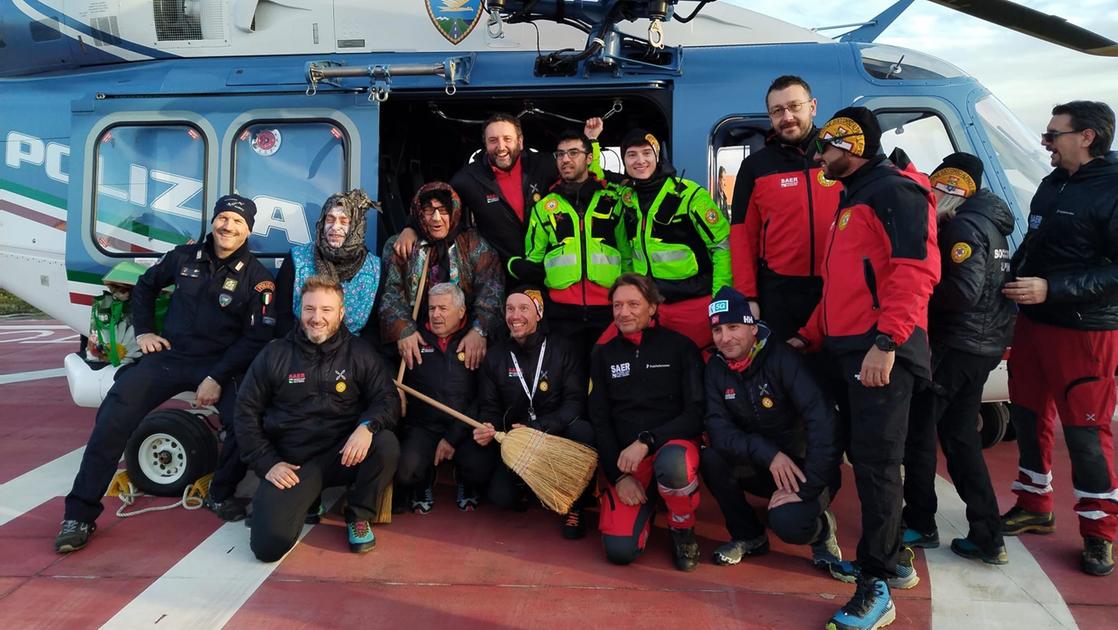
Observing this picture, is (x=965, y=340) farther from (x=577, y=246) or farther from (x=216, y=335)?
(x=216, y=335)

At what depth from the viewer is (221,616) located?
3.31 m

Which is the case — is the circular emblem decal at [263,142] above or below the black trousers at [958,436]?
above

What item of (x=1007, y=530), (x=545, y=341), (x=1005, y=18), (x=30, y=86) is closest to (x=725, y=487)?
(x=545, y=341)

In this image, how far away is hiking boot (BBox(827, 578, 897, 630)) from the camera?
3.10m

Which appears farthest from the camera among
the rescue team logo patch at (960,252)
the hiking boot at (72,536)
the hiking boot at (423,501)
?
the hiking boot at (423,501)

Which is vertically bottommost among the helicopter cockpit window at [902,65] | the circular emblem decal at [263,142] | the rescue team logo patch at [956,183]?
the rescue team logo patch at [956,183]

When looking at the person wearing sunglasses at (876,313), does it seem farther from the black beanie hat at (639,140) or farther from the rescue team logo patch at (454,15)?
the rescue team logo patch at (454,15)

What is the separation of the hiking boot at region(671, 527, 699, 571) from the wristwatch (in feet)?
4.33

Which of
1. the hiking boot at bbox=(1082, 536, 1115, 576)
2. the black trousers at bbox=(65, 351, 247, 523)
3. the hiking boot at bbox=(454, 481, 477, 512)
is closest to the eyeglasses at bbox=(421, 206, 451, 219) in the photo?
the black trousers at bbox=(65, 351, 247, 523)

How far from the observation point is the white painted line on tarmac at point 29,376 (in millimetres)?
8812

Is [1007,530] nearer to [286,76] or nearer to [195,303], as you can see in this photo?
[195,303]

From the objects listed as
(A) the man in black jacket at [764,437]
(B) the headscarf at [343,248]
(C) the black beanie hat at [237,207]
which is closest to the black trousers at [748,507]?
(A) the man in black jacket at [764,437]

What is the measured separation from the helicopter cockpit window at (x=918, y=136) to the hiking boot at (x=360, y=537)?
377cm

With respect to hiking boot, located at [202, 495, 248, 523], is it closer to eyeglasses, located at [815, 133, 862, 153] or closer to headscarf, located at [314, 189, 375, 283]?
headscarf, located at [314, 189, 375, 283]
